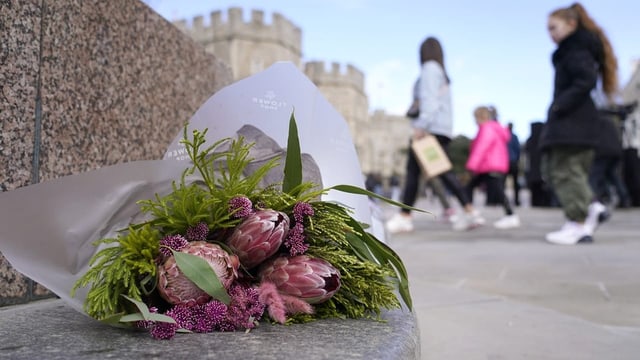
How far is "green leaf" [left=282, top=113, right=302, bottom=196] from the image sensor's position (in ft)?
4.00

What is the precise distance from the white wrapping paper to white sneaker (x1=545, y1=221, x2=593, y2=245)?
4.04m

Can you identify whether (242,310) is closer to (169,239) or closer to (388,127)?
(169,239)

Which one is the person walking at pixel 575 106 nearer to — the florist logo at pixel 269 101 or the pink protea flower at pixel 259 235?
the florist logo at pixel 269 101

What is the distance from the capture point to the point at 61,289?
1140mm

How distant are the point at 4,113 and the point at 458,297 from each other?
194 centimetres

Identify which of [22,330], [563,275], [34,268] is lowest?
[563,275]

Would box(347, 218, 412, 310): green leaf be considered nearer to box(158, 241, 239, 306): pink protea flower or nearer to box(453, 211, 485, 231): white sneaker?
box(158, 241, 239, 306): pink protea flower

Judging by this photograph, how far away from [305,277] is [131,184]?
387mm

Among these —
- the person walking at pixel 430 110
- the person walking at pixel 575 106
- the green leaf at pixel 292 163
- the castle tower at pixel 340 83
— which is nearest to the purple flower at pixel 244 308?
the green leaf at pixel 292 163

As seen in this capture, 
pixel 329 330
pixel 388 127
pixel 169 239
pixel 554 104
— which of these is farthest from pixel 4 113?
pixel 388 127

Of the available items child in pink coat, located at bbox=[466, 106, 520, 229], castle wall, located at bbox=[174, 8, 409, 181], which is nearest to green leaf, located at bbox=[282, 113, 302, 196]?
child in pink coat, located at bbox=[466, 106, 520, 229]

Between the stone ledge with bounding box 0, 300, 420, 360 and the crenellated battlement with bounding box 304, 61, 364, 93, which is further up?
the crenellated battlement with bounding box 304, 61, 364, 93

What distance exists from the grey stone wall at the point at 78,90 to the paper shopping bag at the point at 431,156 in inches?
158

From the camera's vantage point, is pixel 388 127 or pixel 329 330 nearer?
pixel 329 330
